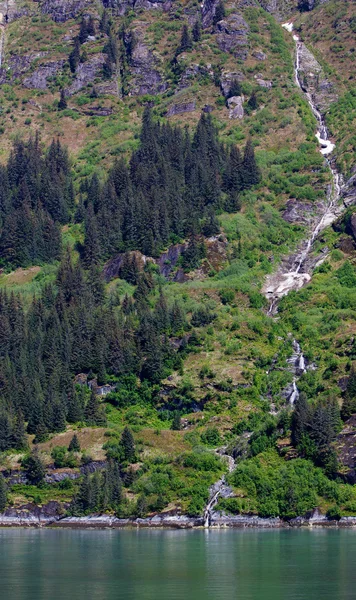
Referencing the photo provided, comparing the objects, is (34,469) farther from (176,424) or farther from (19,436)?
(176,424)

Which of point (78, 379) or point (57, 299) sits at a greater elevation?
point (57, 299)

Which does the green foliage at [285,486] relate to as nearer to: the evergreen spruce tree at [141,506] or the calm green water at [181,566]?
the calm green water at [181,566]

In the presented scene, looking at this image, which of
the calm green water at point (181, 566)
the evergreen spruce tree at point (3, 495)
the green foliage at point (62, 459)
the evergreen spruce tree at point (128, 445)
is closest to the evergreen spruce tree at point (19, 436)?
the green foliage at point (62, 459)

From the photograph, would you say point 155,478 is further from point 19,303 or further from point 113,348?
point 19,303

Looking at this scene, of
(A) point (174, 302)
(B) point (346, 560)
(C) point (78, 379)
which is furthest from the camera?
(A) point (174, 302)

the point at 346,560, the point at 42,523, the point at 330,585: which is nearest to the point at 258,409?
the point at 42,523

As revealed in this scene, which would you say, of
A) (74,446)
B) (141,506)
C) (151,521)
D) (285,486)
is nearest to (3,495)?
(74,446)

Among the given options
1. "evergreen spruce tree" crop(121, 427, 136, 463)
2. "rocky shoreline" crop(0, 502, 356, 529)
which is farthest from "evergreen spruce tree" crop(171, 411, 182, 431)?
"rocky shoreline" crop(0, 502, 356, 529)
